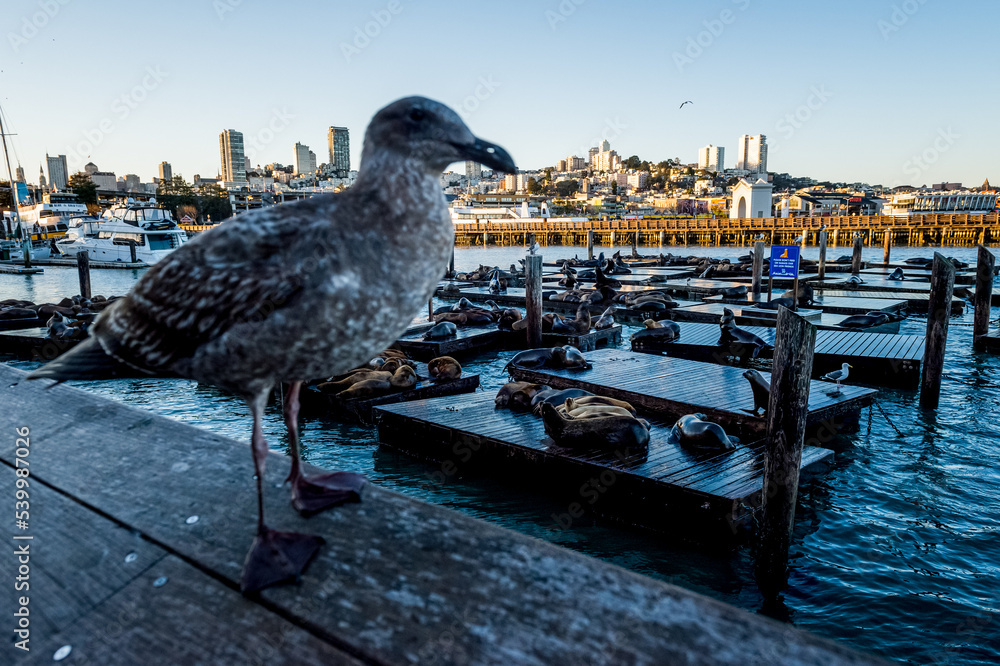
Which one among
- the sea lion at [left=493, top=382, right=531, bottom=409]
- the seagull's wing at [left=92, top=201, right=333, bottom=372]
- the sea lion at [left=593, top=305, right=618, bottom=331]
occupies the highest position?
the seagull's wing at [left=92, top=201, right=333, bottom=372]

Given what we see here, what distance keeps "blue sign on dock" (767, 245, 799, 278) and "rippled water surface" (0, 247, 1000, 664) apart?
7.73m

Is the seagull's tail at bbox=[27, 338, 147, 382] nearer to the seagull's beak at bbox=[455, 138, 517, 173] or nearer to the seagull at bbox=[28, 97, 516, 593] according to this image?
the seagull at bbox=[28, 97, 516, 593]

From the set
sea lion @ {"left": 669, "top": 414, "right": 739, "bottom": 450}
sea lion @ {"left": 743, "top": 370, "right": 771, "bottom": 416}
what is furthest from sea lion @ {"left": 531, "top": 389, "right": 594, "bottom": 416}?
sea lion @ {"left": 743, "top": 370, "right": 771, "bottom": 416}

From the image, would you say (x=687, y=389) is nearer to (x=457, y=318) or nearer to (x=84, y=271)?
(x=457, y=318)

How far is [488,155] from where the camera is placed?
2.07 m

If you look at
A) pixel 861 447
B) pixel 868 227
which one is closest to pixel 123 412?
pixel 861 447

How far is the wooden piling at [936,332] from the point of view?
12.6m

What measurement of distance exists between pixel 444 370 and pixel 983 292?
49.6 feet

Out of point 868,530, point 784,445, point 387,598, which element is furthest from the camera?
point 868,530

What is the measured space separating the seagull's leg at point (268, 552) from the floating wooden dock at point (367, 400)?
9816 millimetres

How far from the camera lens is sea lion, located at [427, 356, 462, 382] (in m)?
13.1

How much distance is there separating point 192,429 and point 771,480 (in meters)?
5.73

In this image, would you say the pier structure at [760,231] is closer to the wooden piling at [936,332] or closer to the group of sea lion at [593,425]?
the wooden piling at [936,332]

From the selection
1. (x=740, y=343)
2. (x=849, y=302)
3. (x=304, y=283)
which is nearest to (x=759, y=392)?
(x=740, y=343)
